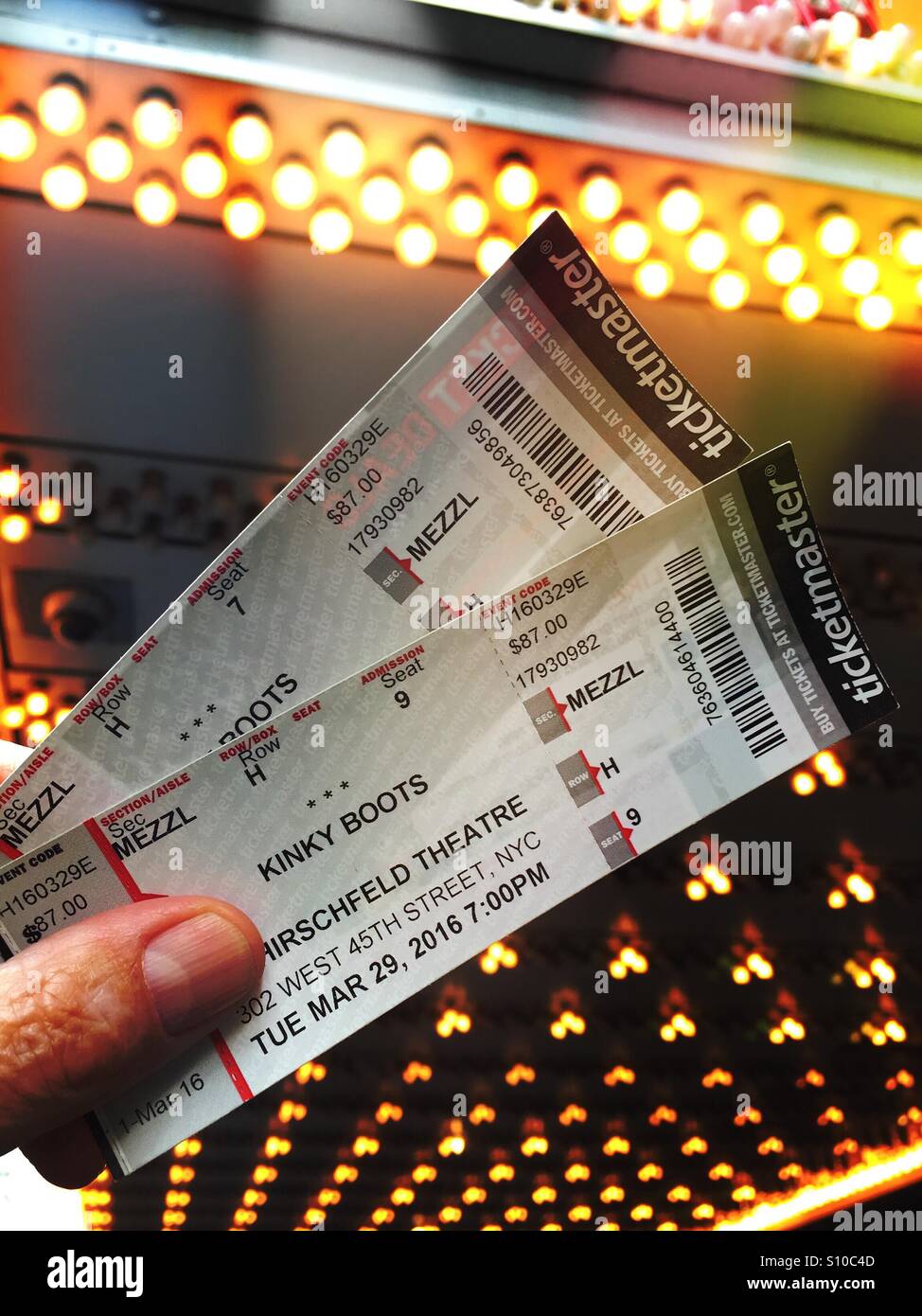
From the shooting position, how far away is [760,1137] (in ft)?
3.07

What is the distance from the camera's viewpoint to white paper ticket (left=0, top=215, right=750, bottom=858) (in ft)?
1.54

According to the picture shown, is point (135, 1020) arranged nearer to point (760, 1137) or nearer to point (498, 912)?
point (498, 912)

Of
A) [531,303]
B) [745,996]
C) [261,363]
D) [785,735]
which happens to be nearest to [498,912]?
[785,735]

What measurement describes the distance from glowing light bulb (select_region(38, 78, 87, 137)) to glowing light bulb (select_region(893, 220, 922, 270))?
52 cm

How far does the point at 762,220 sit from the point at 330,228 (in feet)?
0.91

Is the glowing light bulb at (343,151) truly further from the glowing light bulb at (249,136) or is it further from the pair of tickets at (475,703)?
the pair of tickets at (475,703)

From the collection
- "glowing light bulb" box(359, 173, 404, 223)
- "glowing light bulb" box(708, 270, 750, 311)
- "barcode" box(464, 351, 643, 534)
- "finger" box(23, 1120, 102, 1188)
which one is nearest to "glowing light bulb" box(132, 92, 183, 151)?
"glowing light bulb" box(359, 173, 404, 223)

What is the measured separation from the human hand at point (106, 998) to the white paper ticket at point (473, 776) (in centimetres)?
2

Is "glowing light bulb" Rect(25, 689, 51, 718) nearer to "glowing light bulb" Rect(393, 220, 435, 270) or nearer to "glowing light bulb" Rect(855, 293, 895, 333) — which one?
"glowing light bulb" Rect(393, 220, 435, 270)

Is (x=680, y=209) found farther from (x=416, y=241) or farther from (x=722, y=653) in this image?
(x=722, y=653)

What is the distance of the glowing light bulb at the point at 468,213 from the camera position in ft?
1.82

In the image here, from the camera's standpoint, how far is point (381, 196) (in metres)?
0.54

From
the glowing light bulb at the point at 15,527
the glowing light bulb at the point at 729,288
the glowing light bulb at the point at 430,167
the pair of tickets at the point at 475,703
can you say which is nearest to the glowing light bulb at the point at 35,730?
the glowing light bulb at the point at 15,527
